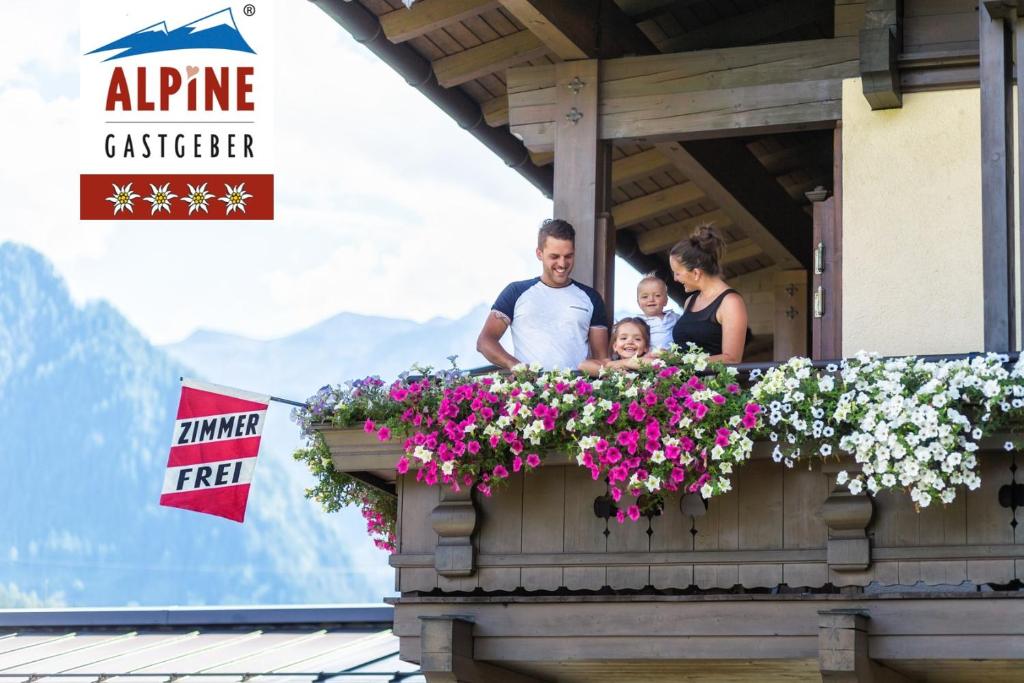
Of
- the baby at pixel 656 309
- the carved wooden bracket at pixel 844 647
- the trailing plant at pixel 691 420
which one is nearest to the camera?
the trailing plant at pixel 691 420

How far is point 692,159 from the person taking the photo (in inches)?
439

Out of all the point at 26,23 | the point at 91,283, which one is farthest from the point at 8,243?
the point at 26,23

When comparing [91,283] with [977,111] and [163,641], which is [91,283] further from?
[977,111]

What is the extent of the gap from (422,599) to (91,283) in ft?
197

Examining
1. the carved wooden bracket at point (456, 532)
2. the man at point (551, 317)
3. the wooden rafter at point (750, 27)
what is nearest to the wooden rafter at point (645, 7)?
the wooden rafter at point (750, 27)

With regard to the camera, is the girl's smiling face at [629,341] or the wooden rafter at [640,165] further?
the wooden rafter at [640,165]

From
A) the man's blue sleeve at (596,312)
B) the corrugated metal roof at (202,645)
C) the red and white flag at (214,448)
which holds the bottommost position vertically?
the corrugated metal roof at (202,645)

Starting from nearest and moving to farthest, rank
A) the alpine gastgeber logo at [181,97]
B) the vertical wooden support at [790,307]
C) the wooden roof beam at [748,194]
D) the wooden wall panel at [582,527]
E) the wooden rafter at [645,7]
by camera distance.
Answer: the wooden wall panel at [582,527]
the wooden rafter at [645,7]
the wooden roof beam at [748,194]
the vertical wooden support at [790,307]
the alpine gastgeber logo at [181,97]

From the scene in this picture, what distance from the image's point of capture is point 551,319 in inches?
324

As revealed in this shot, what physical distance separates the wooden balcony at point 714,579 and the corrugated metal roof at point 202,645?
328 centimetres

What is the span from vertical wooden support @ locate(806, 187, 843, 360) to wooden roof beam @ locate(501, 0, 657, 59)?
4.94 ft

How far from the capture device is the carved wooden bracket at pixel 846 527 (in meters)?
7.36

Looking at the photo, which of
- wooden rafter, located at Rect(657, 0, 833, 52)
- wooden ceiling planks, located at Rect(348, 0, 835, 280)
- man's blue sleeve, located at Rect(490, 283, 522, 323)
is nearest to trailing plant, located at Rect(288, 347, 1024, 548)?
man's blue sleeve, located at Rect(490, 283, 522, 323)

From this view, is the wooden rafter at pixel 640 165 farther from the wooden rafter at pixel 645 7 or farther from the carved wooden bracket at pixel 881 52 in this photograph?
the carved wooden bracket at pixel 881 52
